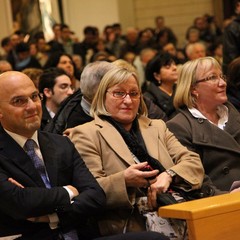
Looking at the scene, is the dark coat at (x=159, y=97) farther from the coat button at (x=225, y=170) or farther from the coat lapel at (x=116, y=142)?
the coat lapel at (x=116, y=142)

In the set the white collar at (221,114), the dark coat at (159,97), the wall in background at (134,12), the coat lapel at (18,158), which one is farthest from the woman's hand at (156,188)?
the wall in background at (134,12)

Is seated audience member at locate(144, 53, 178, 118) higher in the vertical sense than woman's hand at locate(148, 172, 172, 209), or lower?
higher

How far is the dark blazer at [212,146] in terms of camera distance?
4.57 metres

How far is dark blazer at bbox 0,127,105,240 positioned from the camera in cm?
341

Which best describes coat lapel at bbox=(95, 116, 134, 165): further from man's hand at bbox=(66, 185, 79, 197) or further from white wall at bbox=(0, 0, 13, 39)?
white wall at bbox=(0, 0, 13, 39)

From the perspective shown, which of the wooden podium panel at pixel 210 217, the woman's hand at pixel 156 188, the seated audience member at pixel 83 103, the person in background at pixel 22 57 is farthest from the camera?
the person in background at pixel 22 57

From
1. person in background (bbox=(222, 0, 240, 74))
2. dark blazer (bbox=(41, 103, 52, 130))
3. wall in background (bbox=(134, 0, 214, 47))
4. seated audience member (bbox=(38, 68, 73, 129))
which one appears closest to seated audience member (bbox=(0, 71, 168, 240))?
dark blazer (bbox=(41, 103, 52, 130))

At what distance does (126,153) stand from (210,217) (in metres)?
0.90

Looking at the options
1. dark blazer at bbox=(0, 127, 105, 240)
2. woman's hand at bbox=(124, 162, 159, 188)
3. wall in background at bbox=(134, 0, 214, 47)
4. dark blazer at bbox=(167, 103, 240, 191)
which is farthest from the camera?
wall in background at bbox=(134, 0, 214, 47)

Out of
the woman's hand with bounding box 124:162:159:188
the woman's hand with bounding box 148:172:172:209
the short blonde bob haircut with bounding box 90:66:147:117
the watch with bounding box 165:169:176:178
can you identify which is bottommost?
the woman's hand with bounding box 148:172:172:209

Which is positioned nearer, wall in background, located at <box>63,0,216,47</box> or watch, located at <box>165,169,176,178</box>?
watch, located at <box>165,169,176,178</box>

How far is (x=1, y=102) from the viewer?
365cm

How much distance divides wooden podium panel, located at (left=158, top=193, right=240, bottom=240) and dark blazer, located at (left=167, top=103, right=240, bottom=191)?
3.76ft

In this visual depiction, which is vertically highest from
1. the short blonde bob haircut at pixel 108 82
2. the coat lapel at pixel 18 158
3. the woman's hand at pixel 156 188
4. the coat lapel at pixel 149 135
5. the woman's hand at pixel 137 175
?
the short blonde bob haircut at pixel 108 82
